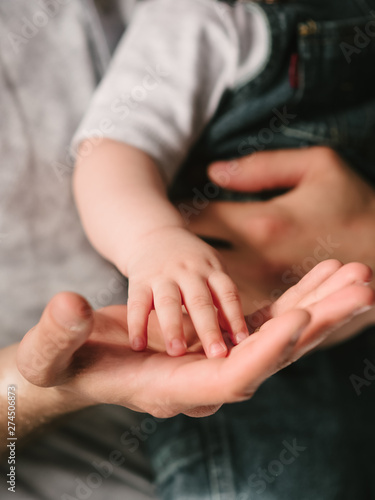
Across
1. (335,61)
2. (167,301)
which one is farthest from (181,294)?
(335,61)

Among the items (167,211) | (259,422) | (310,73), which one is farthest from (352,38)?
(259,422)

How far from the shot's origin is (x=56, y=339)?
264mm

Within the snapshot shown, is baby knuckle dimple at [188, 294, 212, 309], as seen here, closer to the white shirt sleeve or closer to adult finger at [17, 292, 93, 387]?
adult finger at [17, 292, 93, 387]

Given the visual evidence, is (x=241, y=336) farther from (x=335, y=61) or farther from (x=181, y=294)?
(x=335, y=61)

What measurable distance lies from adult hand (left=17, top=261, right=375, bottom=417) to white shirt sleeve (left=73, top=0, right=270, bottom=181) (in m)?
0.23

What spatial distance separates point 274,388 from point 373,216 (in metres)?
0.23

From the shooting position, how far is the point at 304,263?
1.56 feet

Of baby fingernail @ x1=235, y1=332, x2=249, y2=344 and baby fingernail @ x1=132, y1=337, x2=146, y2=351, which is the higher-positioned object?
baby fingernail @ x1=235, y1=332, x2=249, y2=344

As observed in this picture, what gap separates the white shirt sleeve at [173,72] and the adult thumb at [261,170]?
53 mm

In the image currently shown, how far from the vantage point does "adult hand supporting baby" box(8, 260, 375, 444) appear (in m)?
0.24

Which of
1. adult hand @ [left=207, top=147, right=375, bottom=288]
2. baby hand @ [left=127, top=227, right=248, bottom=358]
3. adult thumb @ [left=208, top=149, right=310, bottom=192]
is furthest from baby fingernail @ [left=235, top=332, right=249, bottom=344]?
adult thumb @ [left=208, top=149, right=310, bottom=192]

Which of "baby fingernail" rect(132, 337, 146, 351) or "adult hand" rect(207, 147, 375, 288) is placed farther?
"adult hand" rect(207, 147, 375, 288)

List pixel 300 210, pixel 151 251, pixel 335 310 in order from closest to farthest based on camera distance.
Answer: pixel 335 310
pixel 151 251
pixel 300 210

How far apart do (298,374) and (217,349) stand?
31 cm
